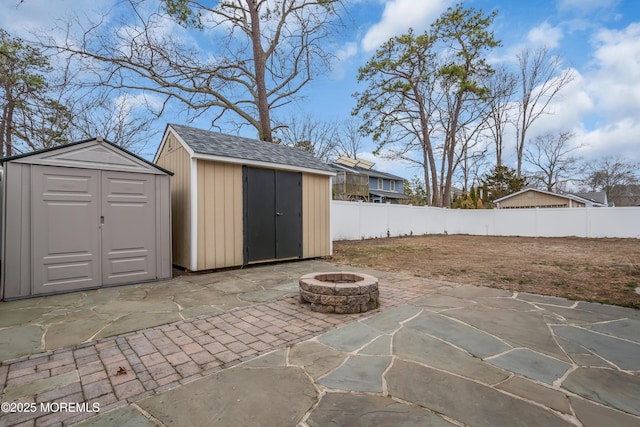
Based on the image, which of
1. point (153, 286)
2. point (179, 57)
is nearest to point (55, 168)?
point (153, 286)

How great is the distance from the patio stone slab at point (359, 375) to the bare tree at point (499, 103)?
20178mm

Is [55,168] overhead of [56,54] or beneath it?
beneath

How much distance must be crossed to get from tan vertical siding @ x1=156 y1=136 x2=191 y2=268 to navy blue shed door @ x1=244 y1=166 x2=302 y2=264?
1.08 meters

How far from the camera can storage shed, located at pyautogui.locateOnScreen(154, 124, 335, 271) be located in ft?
17.9

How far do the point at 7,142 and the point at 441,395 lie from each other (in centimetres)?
1285

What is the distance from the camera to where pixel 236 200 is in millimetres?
5863

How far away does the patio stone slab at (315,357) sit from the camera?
2.02 meters

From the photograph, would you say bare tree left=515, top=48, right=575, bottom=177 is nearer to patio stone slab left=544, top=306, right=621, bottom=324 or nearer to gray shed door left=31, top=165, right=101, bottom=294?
patio stone slab left=544, top=306, right=621, bottom=324

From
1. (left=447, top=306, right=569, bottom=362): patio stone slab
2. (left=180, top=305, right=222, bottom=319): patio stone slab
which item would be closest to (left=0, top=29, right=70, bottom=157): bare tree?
(left=180, top=305, right=222, bottom=319): patio stone slab

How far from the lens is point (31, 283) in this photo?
3.84 m

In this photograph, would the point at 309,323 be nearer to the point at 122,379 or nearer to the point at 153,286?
the point at 122,379

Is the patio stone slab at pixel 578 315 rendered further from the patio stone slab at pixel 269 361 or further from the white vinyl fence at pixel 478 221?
the white vinyl fence at pixel 478 221

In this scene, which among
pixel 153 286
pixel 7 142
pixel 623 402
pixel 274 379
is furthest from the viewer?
pixel 7 142

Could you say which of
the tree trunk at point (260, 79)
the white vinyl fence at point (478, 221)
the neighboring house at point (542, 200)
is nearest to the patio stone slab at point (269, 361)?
the white vinyl fence at point (478, 221)
